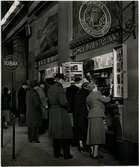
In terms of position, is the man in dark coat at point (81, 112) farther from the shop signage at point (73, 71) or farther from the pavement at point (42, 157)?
the shop signage at point (73, 71)

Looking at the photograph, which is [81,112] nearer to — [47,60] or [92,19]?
[92,19]

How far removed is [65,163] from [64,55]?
6306 millimetres

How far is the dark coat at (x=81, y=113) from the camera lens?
8.49m

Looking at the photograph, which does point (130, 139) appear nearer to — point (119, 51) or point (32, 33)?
point (119, 51)

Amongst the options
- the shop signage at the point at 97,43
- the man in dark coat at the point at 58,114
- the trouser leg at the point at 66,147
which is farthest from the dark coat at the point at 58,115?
the shop signage at the point at 97,43

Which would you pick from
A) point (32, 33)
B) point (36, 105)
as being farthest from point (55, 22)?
point (36, 105)

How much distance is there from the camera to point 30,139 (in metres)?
11.1

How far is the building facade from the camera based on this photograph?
8289 mm

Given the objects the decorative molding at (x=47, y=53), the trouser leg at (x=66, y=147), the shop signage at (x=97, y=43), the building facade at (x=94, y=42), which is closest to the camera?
the trouser leg at (x=66, y=147)

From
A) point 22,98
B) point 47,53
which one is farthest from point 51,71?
point 22,98

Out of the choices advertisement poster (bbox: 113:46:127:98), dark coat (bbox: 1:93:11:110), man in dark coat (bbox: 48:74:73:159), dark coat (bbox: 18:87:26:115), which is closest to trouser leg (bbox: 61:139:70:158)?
man in dark coat (bbox: 48:74:73:159)

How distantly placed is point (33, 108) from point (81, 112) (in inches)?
103

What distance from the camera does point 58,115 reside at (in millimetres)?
7965

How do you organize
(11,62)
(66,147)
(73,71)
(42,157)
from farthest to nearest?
1. (73,71)
2. (11,62)
3. (42,157)
4. (66,147)
